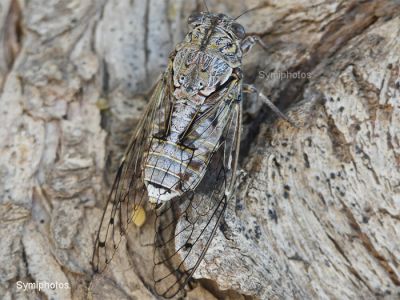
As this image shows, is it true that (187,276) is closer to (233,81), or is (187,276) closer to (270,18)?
(233,81)

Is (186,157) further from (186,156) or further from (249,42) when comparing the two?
(249,42)

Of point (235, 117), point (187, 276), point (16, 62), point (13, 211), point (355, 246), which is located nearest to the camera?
point (187, 276)

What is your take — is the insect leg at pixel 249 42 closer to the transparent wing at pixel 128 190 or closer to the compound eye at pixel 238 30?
the compound eye at pixel 238 30

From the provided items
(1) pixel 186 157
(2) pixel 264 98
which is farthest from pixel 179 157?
(2) pixel 264 98

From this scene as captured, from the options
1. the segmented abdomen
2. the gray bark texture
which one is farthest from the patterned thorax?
the gray bark texture

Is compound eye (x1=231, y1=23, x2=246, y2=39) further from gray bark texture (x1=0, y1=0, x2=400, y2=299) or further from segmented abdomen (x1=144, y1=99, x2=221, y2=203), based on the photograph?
segmented abdomen (x1=144, y1=99, x2=221, y2=203)

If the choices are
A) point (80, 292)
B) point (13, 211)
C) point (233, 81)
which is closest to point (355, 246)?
point (233, 81)

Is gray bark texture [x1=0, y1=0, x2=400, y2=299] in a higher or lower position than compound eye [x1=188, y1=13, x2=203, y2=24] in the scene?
lower
